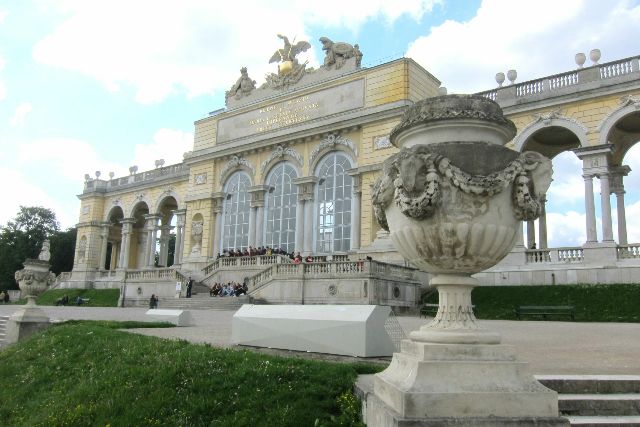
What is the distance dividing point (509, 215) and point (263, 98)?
3412 centimetres

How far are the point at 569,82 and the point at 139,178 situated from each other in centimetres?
3761

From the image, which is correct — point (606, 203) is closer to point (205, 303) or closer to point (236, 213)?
point (205, 303)

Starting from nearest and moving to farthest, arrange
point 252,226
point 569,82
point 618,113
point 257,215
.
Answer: point 618,113
point 569,82
point 252,226
point 257,215

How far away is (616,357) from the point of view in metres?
8.22

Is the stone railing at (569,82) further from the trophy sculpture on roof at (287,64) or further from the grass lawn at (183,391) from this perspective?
the grass lawn at (183,391)

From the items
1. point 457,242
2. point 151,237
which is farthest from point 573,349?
point 151,237

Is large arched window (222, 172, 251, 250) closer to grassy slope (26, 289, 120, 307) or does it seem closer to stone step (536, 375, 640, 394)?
grassy slope (26, 289, 120, 307)

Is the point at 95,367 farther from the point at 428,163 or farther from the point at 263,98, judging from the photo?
the point at 263,98

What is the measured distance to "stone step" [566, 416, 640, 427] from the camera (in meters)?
4.33

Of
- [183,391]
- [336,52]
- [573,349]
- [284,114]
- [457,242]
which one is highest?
[336,52]

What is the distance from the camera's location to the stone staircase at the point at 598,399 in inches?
177

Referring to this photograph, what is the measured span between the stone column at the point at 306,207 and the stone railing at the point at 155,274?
7.45 m

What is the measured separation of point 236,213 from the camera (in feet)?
122

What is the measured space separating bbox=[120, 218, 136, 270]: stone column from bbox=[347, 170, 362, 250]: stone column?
26408 millimetres
